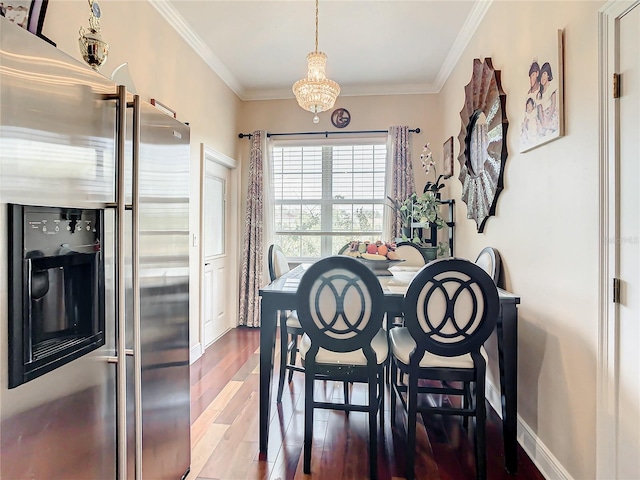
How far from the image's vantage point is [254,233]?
4238mm

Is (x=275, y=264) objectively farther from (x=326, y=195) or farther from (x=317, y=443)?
(x=326, y=195)


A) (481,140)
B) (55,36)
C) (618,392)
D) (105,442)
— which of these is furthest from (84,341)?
(481,140)

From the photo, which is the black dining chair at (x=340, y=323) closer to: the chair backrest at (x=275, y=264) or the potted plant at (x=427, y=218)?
the chair backrest at (x=275, y=264)

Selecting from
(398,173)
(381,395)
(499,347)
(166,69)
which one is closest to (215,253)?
(166,69)

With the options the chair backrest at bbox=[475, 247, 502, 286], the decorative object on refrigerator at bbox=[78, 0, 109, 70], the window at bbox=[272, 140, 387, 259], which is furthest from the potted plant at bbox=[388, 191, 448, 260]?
the decorative object on refrigerator at bbox=[78, 0, 109, 70]

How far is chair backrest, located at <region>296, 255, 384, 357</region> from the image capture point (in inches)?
68.2

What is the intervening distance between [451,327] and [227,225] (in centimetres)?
317

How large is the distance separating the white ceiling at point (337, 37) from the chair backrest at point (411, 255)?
1874 millimetres

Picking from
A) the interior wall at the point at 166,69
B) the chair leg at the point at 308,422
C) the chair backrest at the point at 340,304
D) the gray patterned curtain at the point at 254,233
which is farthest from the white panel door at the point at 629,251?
the gray patterned curtain at the point at 254,233

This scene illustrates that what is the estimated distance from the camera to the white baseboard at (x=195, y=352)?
3172 mm

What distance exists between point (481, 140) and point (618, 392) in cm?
193

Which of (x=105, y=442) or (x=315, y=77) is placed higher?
(x=315, y=77)

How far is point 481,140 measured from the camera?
268cm

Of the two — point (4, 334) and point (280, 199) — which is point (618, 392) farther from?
point (280, 199)
